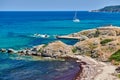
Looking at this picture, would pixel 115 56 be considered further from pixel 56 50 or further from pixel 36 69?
pixel 36 69

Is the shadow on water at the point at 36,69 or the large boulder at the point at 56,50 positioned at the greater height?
the large boulder at the point at 56,50

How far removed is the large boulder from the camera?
282 feet

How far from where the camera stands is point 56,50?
284 ft

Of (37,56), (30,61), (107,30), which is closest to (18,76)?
(30,61)

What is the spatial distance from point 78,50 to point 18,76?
25445mm

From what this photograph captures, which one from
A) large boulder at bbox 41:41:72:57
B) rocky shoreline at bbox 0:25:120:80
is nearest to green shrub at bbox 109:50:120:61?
rocky shoreline at bbox 0:25:120:80

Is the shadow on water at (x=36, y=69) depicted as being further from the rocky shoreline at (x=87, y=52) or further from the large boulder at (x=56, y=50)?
the large boulder at (x=56, y=50)

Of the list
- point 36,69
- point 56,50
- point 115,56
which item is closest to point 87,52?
point 56,50

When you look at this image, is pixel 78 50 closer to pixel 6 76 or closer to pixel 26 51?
pixel 26 51

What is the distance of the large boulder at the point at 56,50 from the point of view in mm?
86062

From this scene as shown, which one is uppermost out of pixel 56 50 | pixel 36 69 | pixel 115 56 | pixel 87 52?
pixel 56 50

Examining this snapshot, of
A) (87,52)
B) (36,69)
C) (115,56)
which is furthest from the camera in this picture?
(87,52)

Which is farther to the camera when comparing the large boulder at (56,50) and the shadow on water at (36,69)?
the large boulder at (56,50)

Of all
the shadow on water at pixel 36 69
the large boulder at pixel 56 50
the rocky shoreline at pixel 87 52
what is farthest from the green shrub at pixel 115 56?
the large boulder at pixel 56 50
